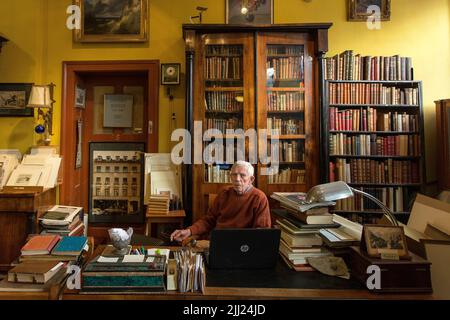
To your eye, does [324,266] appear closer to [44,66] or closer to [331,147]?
[331,147]

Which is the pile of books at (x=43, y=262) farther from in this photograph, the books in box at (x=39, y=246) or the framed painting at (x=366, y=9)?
the framed painting at (x=366, y=9)

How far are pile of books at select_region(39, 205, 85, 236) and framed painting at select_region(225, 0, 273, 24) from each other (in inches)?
98.5

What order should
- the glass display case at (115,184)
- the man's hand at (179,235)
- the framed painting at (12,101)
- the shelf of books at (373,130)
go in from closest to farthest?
the man's hand at (179,235) → the shelf of books at (373,130) → the framed painting at (12,101) → the glass display case at (115,184)

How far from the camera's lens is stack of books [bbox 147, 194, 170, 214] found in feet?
9.16

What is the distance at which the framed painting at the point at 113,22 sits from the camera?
3.25 metres

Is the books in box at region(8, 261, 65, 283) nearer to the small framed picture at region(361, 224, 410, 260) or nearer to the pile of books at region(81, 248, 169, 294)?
the pile of books at region(81, 248, 169, 294)

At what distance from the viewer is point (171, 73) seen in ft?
10.5

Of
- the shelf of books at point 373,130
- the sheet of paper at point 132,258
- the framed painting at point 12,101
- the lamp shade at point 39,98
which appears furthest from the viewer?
the framed painting at point 12,101

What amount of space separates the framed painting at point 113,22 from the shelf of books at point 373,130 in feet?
6.62

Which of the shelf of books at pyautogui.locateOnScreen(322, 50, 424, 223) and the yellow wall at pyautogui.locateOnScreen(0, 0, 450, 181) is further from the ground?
the yellow wall at pyautogui.locateOnScreen(0, 0, 450, 181)

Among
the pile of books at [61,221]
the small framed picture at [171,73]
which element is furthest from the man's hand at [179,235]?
the small framed picture at [171,73]

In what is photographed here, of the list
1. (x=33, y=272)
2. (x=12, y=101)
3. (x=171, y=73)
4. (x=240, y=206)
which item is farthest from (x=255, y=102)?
(x=12, y=101)

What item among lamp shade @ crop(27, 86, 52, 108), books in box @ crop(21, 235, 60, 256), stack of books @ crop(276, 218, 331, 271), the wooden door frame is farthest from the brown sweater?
lamp shade @ crop(27, 86, 52, 108)

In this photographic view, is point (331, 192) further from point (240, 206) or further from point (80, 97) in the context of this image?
point (80, 97)
